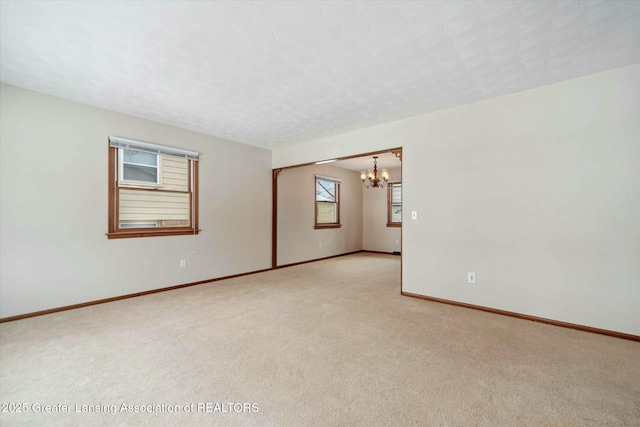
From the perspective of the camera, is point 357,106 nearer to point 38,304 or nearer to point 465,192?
point 465,192

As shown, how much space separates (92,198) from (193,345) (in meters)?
2.45

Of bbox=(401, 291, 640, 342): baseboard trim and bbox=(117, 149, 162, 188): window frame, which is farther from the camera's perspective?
bbox=(117, 149, 162, 188): window frame

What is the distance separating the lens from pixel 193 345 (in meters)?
2.41

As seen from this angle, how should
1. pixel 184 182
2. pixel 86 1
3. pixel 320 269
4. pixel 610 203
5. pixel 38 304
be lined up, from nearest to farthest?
pixel 86 1 < pixel 610 203 < pixel 38 304 < pixel 184 182 < pixel 320 269

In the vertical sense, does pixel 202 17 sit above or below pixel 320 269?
above

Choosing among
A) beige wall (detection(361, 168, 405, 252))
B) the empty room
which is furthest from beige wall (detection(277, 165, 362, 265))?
the empty room

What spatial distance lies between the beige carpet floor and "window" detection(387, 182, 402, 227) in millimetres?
4656

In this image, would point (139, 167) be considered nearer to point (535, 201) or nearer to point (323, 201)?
point (323, 201)

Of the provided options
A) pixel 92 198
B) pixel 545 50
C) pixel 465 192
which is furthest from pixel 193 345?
pixel 545 50

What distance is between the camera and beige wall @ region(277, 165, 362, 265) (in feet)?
19.9

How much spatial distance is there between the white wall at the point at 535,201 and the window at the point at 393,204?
13.3 ft

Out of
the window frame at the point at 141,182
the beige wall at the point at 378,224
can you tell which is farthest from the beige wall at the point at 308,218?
the window frame at the point at 141,182

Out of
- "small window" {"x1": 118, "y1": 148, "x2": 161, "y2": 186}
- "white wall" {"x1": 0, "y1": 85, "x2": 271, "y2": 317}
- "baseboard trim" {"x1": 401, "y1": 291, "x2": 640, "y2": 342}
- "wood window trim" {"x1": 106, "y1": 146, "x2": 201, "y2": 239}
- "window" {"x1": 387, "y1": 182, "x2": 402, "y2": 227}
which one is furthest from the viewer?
"window" {"x1": 387, "y1": 182, "x2": 402, "y2": 227}

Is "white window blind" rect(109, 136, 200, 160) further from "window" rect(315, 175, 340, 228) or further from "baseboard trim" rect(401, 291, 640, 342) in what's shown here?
"baseboard trim" rect(401, 291, 640, 342)
